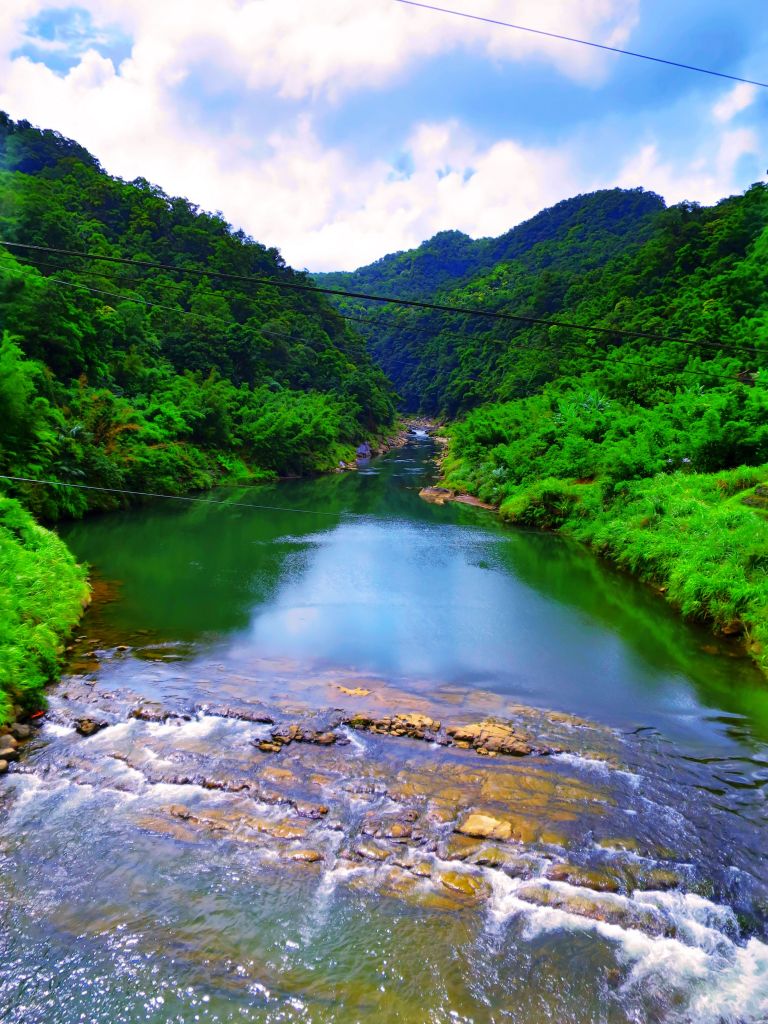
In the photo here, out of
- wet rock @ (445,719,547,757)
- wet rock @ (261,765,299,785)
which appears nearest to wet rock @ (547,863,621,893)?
wet rock @ (445,719,547,757)

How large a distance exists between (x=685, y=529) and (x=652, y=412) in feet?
32.9

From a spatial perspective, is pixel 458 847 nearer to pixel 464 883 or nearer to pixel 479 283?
pixel 464 883

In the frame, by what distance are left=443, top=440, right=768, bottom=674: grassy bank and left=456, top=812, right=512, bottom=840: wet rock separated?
23.3ft

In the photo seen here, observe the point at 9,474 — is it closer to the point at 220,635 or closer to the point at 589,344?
the point at 220,635

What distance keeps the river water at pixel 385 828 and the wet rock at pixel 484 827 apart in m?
0.03

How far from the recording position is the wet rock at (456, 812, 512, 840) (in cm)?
572

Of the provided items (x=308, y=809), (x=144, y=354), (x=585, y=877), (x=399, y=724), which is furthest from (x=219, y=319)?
(x=585, y=877)

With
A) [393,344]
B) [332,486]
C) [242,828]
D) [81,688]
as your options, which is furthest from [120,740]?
[393,344]

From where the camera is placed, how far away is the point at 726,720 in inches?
336

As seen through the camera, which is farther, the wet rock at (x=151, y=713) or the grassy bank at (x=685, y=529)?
the grassy bank at (x=685, y=529)

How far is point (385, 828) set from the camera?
5.77 metres

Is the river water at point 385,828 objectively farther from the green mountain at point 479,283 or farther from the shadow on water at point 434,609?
the green mountain at point 479,283

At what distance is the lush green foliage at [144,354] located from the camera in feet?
63.9

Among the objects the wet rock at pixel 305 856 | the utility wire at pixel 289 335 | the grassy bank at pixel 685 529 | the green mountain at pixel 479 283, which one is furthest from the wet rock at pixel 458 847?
the green mountain at pixel 479 283
